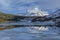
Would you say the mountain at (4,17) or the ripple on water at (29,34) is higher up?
the mountain at (4,17)

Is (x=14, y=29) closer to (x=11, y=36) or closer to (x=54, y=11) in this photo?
(x=11, y=36)

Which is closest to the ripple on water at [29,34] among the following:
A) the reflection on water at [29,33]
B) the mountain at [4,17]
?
the reflection on water at [29,33]

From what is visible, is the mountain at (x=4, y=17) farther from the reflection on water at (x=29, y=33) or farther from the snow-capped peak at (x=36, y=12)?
the snow-capped peak at (x=36, y=12)

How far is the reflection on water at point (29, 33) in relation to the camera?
602cm

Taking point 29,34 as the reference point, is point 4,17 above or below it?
above

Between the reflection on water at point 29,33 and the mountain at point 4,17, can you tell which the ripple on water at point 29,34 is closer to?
the reflection on water at point 29,33

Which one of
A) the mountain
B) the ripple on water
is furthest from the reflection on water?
the mountain

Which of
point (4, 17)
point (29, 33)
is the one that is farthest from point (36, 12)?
point (4, 17)

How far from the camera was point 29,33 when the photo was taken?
20.0 ft

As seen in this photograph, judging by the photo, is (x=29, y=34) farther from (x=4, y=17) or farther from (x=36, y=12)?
(x=4, y=17)

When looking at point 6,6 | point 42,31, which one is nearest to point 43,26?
point 42,31

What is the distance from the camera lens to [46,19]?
6094 millimetres

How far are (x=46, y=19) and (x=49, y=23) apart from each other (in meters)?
0.10

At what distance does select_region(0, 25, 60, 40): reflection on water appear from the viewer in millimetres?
6020
